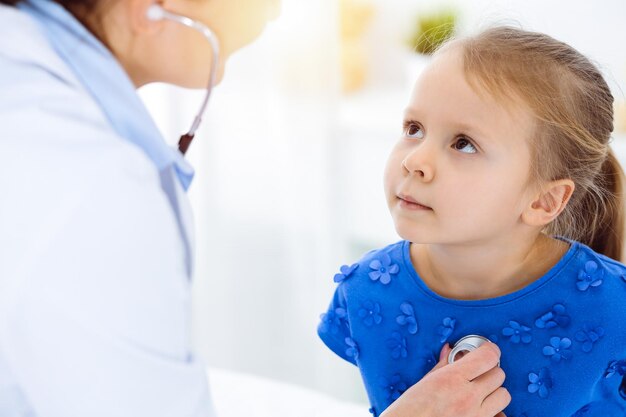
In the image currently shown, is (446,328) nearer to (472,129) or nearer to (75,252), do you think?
(472,129)

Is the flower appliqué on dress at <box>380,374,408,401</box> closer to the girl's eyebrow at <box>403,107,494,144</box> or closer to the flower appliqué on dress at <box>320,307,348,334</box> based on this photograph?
the flower appliqué on dress at <box>320,307,348,334</box>

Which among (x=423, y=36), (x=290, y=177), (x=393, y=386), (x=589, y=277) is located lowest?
(x=290, y=177)

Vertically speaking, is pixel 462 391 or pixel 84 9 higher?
pixel 84 9

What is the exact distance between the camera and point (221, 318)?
259 centimetres

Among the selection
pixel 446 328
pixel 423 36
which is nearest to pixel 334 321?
pixel 446 328

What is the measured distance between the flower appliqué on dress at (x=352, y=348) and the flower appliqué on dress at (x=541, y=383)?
0.25 m

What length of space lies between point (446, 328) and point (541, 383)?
147mm

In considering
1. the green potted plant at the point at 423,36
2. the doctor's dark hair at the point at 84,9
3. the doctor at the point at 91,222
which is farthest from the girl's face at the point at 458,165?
the green potted plant at the point at 423,36

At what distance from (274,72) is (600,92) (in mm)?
1326

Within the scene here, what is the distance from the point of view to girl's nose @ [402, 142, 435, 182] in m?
1.18

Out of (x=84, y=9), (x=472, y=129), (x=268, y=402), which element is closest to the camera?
(x=84, y=9)

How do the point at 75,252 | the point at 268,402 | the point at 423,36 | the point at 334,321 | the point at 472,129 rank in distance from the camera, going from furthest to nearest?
the point at 423,36
the point at 268,402
the point at 334,321
the point at 472,129
the point at 75,252

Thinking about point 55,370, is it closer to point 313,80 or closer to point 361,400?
point 313,80

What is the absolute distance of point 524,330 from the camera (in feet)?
4.07
